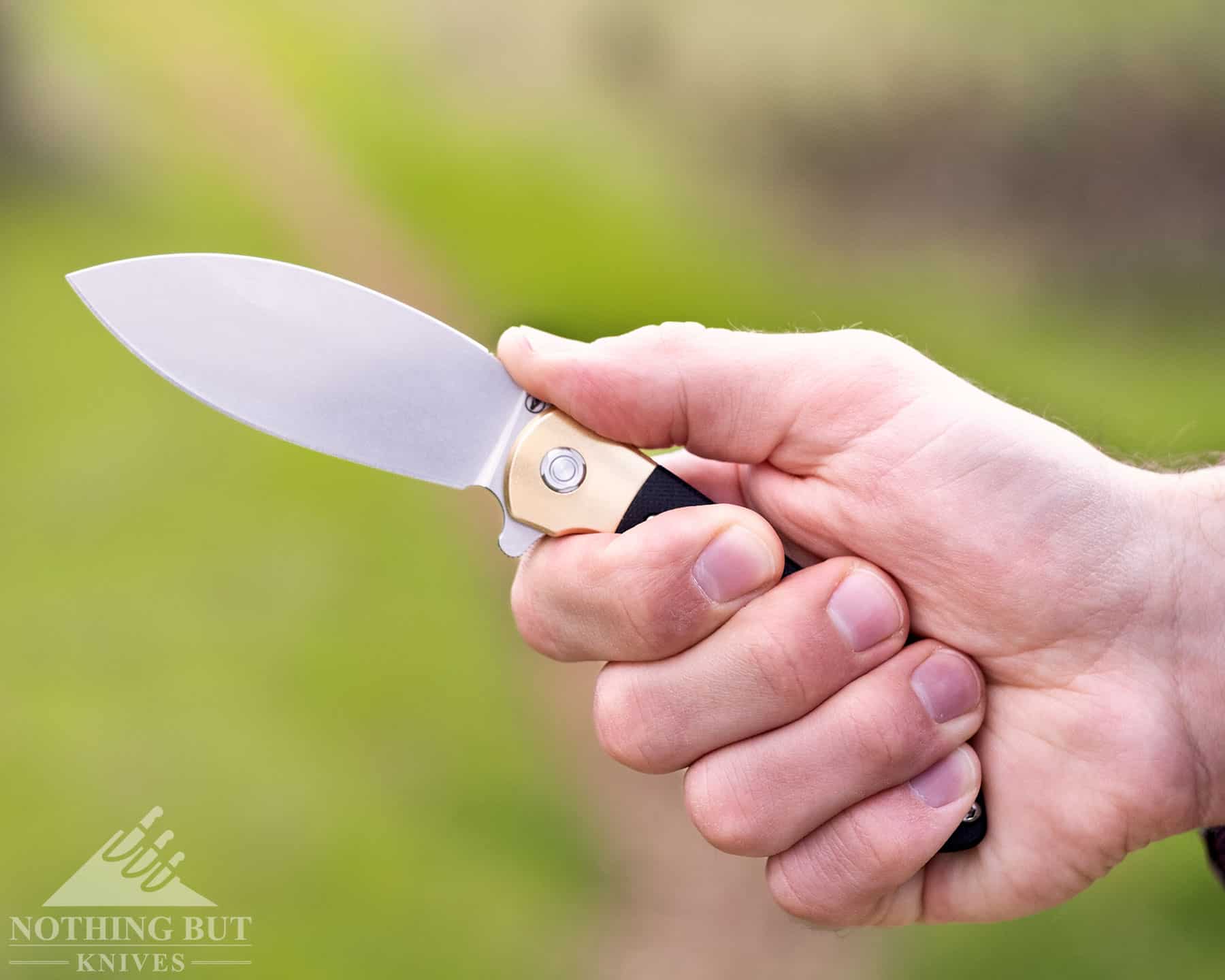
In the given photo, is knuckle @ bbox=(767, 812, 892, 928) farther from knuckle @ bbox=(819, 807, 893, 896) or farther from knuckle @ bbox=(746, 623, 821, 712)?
knuckle @ bbox=(746, 623, 821, 712)

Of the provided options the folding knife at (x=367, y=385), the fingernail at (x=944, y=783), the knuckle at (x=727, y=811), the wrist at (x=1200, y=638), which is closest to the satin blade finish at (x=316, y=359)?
the folding knife at (x=367, y=385)

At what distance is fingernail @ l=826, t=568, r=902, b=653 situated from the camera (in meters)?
0.68

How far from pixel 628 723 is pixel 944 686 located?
0.73ft

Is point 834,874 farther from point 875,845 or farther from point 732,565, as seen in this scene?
point 732,565

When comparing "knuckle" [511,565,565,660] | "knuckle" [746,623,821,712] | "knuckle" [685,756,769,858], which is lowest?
"knuckle" [685,756,769,858]

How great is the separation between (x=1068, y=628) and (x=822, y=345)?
263 millimetres

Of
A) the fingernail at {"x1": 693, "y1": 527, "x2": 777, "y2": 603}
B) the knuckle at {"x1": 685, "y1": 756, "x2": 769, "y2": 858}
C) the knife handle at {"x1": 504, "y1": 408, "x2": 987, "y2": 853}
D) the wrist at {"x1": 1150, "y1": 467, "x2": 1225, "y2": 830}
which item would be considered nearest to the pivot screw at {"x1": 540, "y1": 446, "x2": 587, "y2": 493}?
the knife handle at {"x1": 504, "y1": 408, "x2": 987, "y2": 853}

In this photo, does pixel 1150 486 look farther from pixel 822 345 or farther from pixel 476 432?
pixel 476 432

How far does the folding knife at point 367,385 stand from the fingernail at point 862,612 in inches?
1.9

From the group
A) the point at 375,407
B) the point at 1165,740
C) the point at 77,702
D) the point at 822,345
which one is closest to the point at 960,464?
the point at 822,345

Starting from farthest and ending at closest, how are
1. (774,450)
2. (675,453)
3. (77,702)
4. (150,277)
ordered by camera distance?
(77,702), (675,453), (774,450), (150,277)

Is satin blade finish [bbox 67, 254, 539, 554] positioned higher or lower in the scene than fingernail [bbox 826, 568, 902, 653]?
higher

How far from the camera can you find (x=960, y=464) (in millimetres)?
686

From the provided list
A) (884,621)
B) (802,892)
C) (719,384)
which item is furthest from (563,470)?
(802,892)
